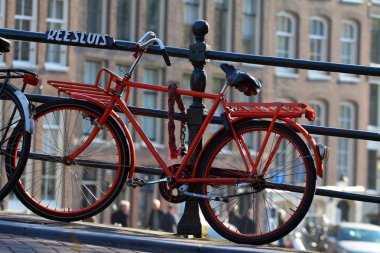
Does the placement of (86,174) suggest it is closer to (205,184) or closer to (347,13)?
(205,184)

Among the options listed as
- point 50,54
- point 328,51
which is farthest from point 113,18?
point 328,51

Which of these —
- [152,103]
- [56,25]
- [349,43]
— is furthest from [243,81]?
[349,43]

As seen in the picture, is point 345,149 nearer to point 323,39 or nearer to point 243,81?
point 323,39

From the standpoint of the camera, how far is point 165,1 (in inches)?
1783

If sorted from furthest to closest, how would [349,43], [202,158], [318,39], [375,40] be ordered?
[375,40], [349,43], [318,39], [202,158]

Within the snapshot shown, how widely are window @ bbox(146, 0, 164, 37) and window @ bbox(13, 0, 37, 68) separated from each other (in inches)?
180

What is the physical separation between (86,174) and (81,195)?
1.15 feet

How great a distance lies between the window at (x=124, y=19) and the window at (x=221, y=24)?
3.79m

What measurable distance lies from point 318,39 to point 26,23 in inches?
566

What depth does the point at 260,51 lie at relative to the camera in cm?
4866

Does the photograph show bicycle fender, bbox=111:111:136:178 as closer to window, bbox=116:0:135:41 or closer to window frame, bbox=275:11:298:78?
window, bbox=116:0:135:41

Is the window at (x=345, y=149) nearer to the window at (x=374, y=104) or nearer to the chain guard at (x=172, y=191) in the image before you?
the window at (x=374, y=104)

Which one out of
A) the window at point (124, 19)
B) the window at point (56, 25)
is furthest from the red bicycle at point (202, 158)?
the window at point (124, 19)

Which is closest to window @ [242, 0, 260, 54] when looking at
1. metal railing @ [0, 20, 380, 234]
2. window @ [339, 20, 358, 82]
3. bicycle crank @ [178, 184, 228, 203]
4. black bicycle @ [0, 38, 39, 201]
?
window @ [339, 20, 358, 82]
